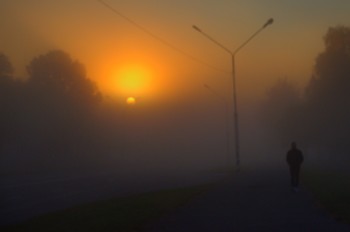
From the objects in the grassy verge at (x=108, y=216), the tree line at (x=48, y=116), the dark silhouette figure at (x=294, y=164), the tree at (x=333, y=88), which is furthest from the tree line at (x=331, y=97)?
the grassy verge at (x=108, y=216)

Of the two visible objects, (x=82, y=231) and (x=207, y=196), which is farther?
(x=207, y=196)

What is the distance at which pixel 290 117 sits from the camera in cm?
9519

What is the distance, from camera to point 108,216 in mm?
18266

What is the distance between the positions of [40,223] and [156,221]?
10.1ft

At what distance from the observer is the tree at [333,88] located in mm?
71062

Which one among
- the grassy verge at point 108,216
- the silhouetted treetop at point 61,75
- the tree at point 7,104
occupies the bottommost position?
the grassy verge at point 108,216

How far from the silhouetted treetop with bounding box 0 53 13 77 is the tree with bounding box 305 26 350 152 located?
33.8 m

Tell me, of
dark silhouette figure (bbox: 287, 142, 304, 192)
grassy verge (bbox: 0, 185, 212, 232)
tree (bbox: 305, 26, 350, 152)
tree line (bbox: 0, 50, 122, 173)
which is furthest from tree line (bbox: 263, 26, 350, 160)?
grassy verge (bbox: 0, 185, 212, 232)

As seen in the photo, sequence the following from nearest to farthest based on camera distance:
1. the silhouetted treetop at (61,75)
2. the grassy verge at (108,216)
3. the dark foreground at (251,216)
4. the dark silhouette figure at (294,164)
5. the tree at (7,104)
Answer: the dark foreground at (251,216)
the grassy verge at (108,216)
the dark silhouette figure at (294,164)
the tree at (7,104)
the silhouetted treetop at (61,75)

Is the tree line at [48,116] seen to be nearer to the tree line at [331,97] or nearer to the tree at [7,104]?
the tree at [7,104]

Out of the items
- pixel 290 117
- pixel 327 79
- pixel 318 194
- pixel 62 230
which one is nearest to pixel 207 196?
pixel 318 194

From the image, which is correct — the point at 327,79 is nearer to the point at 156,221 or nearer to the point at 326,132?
Answer: the point at 326,132

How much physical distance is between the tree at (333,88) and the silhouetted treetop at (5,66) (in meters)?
33.8

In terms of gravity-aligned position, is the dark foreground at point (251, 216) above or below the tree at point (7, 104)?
below
